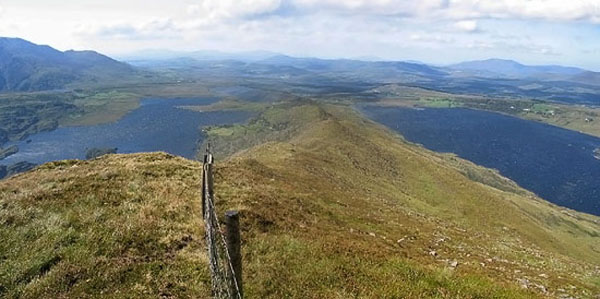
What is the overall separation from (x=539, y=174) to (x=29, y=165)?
259663mm

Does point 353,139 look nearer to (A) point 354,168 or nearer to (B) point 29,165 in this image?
(A) point 354,168

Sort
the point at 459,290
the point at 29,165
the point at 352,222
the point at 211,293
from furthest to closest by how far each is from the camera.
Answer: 1. the point at 29,165
2. the point at 352,222
3. the point at 459,290
4. the point at 211,293

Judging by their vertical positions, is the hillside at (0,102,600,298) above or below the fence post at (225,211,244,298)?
below

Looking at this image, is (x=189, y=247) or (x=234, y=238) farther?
(x=189, y=247)

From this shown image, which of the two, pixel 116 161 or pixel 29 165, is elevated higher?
pixel 116 161

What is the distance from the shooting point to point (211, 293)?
15.4 meters

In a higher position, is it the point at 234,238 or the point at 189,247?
the point at 234,238

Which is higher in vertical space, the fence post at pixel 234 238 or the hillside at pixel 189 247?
the fence post at pixel 234 238

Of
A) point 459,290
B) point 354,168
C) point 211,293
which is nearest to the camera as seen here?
point 211,293

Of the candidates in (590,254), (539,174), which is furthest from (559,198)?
(590,254)

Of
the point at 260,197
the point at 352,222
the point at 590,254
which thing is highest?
the point at 260,197

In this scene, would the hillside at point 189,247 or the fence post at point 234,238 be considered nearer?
the fence post at point 234,238

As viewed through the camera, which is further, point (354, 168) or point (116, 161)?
point (354, 168)

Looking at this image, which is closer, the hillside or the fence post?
the fence post
